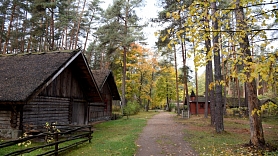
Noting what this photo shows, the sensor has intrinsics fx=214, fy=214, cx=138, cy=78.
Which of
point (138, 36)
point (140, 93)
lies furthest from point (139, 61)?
point (138, 36)

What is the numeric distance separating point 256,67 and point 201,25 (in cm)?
141

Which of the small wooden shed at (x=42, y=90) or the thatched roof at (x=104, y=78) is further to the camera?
the thatched roof at (x=104, y=78)

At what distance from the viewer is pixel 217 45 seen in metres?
4.98

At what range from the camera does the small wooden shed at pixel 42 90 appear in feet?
35.6

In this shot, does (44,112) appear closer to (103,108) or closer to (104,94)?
(104,94)

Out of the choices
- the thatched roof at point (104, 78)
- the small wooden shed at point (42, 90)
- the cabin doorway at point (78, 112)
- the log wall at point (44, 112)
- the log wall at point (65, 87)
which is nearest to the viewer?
the small wooden shed at point (42, 90)

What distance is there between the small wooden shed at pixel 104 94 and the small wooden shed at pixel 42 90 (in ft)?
11.0

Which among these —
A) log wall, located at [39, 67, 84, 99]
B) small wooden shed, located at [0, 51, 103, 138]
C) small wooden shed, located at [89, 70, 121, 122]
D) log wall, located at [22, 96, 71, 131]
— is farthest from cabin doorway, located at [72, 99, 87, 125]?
small wooden shed, located at [89, 70, 121, 122]

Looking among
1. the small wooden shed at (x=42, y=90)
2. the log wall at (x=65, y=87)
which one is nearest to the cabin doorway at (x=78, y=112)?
the small wooden shed at (x=42, y=90)

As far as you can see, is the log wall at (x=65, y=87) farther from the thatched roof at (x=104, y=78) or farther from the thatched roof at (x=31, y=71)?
the thatched roof at (x=104, y=78)

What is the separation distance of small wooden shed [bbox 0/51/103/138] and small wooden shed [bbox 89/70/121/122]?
3.35 m

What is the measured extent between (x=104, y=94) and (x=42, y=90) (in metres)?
12.4

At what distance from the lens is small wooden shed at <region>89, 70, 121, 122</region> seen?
22.2 m

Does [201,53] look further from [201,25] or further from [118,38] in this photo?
[118,38]
